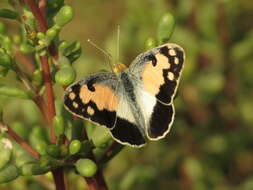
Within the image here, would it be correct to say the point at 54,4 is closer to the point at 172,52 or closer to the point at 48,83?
the point at 48,83

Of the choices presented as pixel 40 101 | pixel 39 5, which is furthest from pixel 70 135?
pixel 39 5

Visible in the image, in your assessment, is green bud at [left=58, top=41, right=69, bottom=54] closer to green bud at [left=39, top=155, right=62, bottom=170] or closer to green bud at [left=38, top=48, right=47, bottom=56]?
green bud at [left=38, top=48, right=47, bottom=56]

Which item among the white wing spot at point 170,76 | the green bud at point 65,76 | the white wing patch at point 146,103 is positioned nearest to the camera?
the green bud at point 65,76

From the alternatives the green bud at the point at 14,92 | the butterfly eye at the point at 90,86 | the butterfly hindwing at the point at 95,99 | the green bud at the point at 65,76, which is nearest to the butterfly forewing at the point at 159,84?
the butterfly hindwing at the point at 95,99

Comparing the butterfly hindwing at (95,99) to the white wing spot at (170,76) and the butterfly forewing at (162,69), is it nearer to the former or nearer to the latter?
the butterfly forewing at (162,69)

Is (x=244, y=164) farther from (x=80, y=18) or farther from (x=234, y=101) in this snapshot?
(x=80, y=18)

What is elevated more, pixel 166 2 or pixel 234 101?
pixel 166 2

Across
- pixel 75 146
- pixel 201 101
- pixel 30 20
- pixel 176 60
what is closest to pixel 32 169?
pixel 75 146
